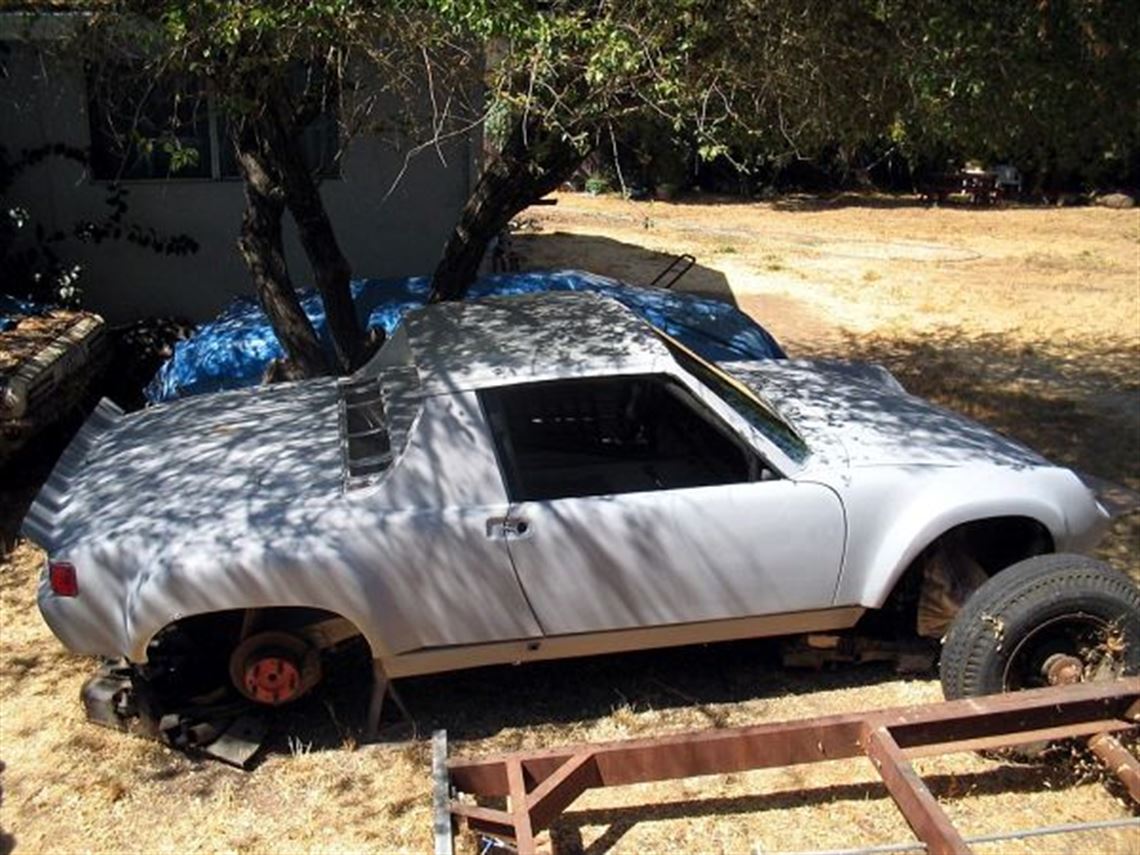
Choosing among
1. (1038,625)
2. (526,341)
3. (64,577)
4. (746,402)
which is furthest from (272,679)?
(1038,625)

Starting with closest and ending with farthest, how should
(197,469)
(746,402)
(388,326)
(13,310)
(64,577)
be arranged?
(64,577) < (197,469) < (746,402) < (13,310) < (388,326)

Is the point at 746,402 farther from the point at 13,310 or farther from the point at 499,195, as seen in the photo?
the point at 13,310

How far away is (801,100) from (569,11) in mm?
1171

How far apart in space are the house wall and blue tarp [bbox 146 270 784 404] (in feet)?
4.06

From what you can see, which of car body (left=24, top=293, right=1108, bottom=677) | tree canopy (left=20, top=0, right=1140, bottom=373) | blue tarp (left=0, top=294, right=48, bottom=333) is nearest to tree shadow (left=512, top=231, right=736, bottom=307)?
blue tarp (left=0, top=294, right=48, bottom=333)

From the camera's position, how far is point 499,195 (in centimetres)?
708

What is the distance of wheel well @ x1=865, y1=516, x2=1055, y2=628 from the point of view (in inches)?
178

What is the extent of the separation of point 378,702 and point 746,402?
1.87m

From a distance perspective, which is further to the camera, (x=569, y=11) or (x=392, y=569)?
(x=569, y=11)

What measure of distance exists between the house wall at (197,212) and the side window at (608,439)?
4971 millimetres

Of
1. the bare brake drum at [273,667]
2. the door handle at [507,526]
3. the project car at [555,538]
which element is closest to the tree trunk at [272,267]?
the project car at [555,538]

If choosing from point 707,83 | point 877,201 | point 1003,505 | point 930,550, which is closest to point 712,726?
point 930,550

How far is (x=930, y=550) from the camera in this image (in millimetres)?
4531

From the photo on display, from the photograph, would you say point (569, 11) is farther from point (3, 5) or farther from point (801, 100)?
point (3, 5)
